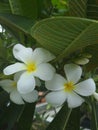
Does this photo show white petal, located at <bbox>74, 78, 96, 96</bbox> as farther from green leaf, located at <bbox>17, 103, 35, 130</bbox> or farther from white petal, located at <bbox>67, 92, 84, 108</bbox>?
green leaf, located at <bbox>17, 103, 35, 130</bbox>

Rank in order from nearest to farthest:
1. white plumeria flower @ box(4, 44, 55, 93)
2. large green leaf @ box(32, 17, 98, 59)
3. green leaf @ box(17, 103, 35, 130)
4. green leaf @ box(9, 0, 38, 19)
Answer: large green leaf @ box(32, 17, 98, 59)
white plumeria flower @ box(4, 44, 55, 93)
green leaf @ box(9, 0, 38, 19)
green leaf @ box(17, 103, 35, 130)

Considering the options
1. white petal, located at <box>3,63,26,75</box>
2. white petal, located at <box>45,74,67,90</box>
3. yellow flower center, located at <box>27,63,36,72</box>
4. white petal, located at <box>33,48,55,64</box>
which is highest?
white petal, located at <box>33,48,55,64</box>

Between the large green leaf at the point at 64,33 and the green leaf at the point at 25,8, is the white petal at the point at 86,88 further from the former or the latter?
the green leaf at the point at 25,8

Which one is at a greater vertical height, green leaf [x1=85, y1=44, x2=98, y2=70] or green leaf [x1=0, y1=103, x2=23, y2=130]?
green leaf [x1=85, y1=44, x2=98, y2=70]

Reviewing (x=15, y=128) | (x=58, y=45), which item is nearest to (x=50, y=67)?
(x=58, y=45)

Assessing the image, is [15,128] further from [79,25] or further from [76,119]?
[79,25]

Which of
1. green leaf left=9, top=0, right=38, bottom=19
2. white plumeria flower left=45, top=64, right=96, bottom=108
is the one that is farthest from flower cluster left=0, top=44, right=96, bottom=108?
green leaf left=9, top=0, right=38, bottom=19

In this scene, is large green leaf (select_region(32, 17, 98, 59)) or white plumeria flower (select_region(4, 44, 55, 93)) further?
white plumeria flower (select_region(4, 44, 55, 93))

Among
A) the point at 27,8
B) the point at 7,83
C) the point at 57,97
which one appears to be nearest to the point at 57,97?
the point at 57,97

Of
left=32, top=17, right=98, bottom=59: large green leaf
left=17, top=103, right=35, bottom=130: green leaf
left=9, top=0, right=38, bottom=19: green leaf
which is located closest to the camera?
left=32, top=17, right=98, bottom=59: large green leaf
